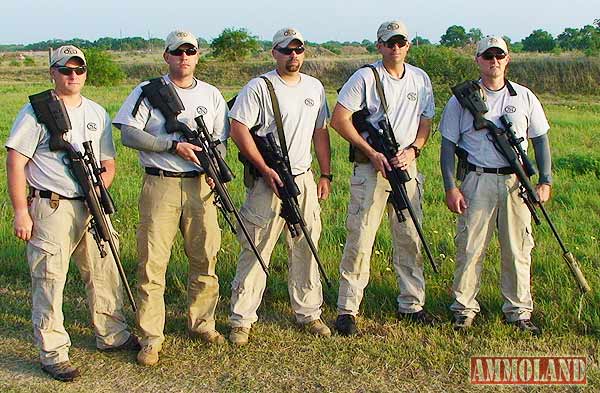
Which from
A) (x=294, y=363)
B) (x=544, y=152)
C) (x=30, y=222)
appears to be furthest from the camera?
(x=544, y=152)

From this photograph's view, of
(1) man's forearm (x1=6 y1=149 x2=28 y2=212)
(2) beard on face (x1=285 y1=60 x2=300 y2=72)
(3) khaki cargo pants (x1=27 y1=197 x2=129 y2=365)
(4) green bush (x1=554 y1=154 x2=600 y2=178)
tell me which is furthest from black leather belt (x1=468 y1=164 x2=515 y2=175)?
(4) green bush (x1=554 y1=154 x2=600 y2=178)

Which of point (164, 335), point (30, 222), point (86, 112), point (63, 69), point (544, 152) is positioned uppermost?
point (63, 69)

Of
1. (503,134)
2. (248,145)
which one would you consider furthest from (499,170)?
(248,145)

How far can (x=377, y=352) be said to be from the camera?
4293 millimetres

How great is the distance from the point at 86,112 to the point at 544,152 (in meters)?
3.14

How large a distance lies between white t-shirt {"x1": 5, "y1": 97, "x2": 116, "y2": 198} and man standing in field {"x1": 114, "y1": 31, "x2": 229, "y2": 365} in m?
0.17

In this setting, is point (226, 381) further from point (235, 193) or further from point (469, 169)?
point (235, 193)

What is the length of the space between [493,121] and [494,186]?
45 cm

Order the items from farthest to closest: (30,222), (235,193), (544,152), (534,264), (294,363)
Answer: (235,193) < (534,264) < (544,152) < (294,363) < (30,222)

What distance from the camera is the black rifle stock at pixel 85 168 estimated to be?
3.86 metres

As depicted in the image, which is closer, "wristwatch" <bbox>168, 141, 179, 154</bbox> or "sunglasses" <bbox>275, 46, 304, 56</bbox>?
"wristwatch" <bbox>168, 141, 179, 154</bbox>

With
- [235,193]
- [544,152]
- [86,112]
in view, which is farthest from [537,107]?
[235,193]

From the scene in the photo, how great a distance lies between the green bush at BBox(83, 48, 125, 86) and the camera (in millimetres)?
37156

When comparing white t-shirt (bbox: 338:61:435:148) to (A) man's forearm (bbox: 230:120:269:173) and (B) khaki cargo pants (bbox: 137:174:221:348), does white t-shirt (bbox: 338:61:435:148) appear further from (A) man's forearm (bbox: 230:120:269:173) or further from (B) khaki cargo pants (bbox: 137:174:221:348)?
(B) khaki cargo pants (bbox: 137:174:221:348)
